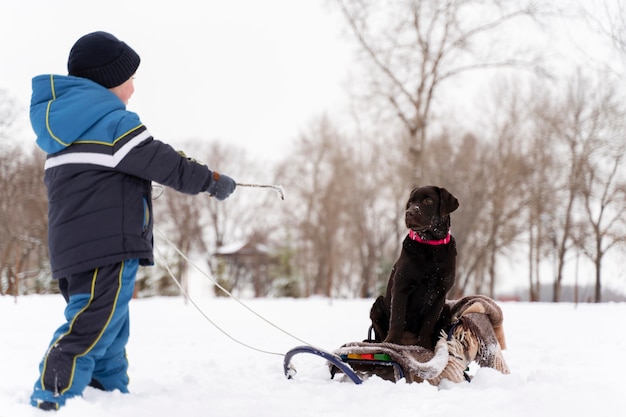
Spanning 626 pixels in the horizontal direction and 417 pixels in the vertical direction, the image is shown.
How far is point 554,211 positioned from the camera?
21359 mm

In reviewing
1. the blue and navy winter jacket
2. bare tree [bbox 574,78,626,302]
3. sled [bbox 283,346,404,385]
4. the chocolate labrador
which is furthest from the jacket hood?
bare tree [bbox 574,78,626,302]

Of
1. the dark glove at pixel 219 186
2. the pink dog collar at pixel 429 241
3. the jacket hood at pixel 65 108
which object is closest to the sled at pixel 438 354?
the pink dog collar at pixel 429 241

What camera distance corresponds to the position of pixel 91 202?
2643mm

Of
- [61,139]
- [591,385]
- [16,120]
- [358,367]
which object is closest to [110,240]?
[61,139]

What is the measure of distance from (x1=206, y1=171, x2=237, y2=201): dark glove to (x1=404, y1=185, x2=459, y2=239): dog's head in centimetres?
112

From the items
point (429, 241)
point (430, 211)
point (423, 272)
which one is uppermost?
point (430, 211)

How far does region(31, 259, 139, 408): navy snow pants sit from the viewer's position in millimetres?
2494

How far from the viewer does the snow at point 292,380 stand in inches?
104

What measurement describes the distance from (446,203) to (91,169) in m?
2.07

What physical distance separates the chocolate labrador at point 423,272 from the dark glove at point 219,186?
1.12 meters

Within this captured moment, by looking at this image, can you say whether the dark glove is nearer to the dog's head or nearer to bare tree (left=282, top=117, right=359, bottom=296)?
the dog's head

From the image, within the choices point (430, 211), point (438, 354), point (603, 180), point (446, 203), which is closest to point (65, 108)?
point (430, 211)

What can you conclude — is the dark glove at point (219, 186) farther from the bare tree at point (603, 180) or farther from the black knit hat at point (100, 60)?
the bare tree at point (603, 180)

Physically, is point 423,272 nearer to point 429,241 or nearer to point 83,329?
point 429,241
